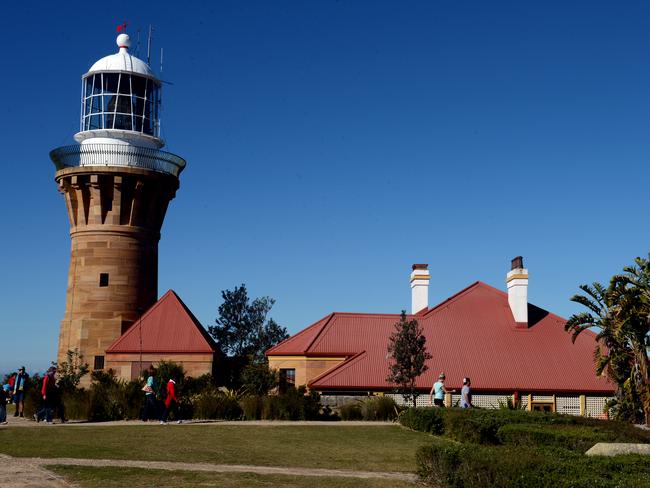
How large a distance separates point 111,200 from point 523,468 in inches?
1248

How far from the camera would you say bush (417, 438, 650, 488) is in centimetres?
1153

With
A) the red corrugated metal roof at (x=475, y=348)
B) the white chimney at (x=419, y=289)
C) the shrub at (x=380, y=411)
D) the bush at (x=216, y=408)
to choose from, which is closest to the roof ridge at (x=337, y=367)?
the red corrugated metal roof at (x=475, y=348)

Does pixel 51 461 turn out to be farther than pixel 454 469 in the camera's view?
Yes

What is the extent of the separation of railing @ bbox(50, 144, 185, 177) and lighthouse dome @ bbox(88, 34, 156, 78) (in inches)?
148

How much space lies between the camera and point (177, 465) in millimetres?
15164

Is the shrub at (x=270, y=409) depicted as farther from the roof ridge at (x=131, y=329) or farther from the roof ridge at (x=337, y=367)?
the roof ridge at (x=131, y=329)

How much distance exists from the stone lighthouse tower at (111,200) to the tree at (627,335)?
21.4 metres

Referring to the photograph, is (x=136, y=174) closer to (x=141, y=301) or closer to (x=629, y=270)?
(x=141, y=301)

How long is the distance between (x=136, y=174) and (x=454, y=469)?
2961cm

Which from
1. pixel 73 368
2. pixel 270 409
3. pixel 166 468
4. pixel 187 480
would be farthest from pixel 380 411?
pixel 73 368

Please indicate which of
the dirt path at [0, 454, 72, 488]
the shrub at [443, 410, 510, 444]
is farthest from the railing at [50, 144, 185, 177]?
the dirt path at [0, 454, 72, 488]

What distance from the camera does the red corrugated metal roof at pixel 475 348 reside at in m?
35.1

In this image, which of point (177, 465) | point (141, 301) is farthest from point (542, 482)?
point (141, 301)

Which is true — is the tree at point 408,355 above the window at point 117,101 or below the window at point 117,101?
below
